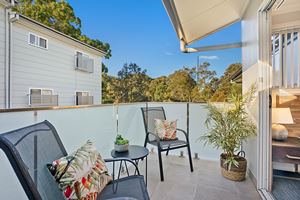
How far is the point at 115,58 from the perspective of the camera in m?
7.44

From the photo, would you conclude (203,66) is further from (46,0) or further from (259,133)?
(46,0)

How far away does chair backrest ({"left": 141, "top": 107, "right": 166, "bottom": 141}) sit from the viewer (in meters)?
3.13

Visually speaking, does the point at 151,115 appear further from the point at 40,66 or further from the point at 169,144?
the point at 40,66

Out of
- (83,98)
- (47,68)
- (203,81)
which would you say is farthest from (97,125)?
(83,98)

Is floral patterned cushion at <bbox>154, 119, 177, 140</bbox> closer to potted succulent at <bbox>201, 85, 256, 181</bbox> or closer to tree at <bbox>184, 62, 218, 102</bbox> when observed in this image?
potted succulent at <bbox>201, 85, 256, 181</bbox>

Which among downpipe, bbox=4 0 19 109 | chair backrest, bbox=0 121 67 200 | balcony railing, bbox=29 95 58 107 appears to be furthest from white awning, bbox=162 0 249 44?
balcony railing, bbox=29 95 58 107

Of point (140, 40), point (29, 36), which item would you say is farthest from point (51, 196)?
point (140, 40)

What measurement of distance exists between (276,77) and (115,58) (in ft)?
19.4

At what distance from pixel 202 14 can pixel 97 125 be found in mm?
2353

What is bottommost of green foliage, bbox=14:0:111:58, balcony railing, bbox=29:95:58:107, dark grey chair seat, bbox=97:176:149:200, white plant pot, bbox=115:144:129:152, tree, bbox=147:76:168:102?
dark grey chair seat, bbox=97:176:149:200

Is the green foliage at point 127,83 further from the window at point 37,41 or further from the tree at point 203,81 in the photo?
the window at point 37,41

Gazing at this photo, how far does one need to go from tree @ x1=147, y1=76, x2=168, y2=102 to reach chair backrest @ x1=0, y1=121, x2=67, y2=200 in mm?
3287

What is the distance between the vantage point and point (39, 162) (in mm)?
1104

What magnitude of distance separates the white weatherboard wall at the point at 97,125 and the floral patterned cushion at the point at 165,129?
0.43m
